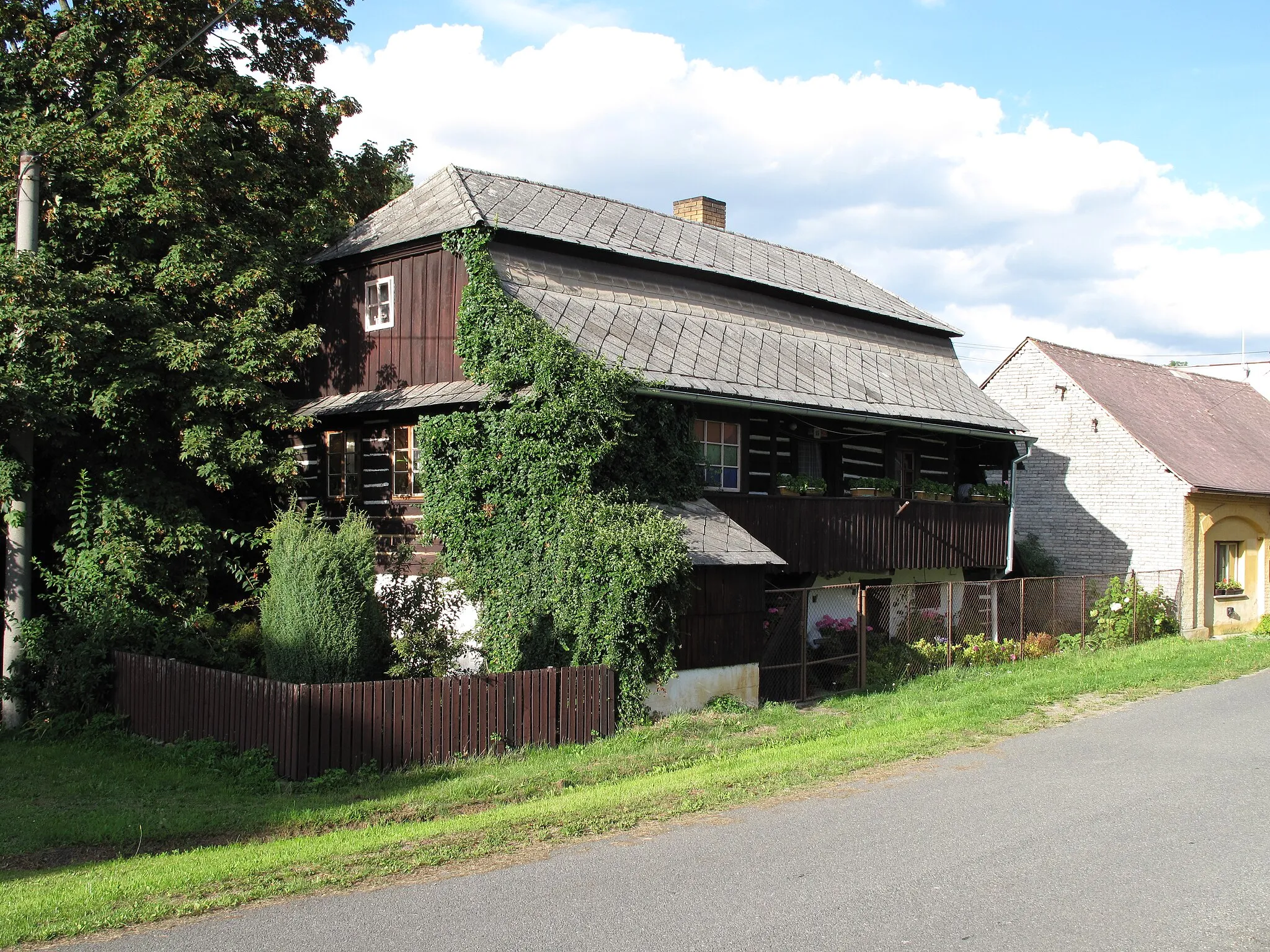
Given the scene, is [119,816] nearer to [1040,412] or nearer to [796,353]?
[796,353]

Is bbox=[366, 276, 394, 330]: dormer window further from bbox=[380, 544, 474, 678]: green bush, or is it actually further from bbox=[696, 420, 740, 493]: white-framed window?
bbox=[696, 420, 740, 493]: white-framed window

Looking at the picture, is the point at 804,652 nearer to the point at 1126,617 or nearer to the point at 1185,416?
the point at 1126,617

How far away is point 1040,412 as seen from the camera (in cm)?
2841

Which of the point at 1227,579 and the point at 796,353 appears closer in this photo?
the point at 796,353

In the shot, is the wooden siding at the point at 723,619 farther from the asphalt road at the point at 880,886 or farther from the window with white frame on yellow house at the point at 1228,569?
the window with white frame on yellow house at the point at 1228,569

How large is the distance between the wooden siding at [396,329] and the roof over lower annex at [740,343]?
3.49ft

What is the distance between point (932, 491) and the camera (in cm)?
2197

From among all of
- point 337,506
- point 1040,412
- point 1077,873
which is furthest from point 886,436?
point 1077,873

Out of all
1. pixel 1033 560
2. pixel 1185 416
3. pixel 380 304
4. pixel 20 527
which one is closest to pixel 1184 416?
pixel 1185 416

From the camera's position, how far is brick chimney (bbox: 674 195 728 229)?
26203mm

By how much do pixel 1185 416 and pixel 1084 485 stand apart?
193 inches

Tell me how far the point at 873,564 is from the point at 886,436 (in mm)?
2981

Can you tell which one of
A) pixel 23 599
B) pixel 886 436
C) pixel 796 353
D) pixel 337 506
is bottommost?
pixel 23 599

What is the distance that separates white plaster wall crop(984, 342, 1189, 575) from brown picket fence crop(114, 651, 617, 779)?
17262mm
